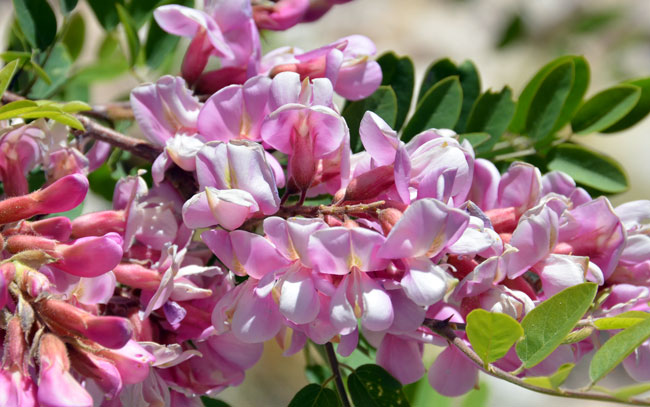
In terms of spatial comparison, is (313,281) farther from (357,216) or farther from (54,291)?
(54,291)

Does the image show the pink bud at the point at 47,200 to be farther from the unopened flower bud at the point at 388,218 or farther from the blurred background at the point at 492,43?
the blurred background at the point at 492,43

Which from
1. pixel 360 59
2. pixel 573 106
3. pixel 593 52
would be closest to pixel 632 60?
pixel 593 52

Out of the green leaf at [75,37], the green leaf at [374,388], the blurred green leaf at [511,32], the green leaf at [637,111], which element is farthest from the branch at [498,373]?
the blurred green leaf at [511,32]

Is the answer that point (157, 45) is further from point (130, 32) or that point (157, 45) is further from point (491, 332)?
point (491, 332)

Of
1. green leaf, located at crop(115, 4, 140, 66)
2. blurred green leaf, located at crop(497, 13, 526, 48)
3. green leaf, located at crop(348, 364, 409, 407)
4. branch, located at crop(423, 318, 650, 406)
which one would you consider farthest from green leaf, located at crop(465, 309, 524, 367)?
blurred green leaf, located at crop(497, 13, 526, 48)

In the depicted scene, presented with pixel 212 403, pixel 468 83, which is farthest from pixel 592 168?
pixel 212 403

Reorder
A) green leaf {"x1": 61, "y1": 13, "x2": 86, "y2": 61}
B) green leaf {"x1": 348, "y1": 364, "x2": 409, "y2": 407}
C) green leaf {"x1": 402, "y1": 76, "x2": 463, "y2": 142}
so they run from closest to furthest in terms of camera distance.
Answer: green leaf {"x1": 348, "y1": 364, "x2": 409, "y2": 407} < green leaf {"x1": 402, "y1": 76, "x2": 463, "y2": 142} < green leaf {"x1": 61, "y1": 13, "x2": 86, "y2": 61}

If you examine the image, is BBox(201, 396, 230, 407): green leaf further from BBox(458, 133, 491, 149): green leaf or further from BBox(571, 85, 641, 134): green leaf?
BBox(571, 85, 641, 134): green leaf
